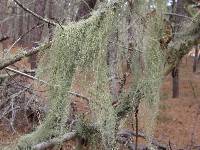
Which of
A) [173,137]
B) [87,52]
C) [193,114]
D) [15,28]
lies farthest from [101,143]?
[15,28]

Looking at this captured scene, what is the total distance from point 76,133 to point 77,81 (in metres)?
0.92

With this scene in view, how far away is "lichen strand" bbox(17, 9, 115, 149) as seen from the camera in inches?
91.4

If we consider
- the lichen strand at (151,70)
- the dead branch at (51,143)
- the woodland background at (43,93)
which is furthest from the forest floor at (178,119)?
the lichen strand at (151,70)

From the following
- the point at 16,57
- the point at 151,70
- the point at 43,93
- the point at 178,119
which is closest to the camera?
the point at 151,70

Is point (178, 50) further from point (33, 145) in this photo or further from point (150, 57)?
point (33, 145)

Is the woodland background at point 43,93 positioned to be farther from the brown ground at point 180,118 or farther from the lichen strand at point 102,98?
the lichen strand at point 102,98

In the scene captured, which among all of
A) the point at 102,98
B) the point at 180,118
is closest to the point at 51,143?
the point at 102,98

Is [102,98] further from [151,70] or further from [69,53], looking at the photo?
[151,70]

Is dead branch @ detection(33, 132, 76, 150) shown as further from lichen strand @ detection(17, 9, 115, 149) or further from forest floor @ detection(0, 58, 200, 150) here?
forest floor @ detection(0, 58, 200, 150)

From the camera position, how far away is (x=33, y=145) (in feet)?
10.1

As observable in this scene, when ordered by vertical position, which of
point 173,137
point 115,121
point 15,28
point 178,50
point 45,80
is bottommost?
point 173,137

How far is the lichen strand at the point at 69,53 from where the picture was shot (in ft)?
7.61

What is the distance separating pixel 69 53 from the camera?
2.35m

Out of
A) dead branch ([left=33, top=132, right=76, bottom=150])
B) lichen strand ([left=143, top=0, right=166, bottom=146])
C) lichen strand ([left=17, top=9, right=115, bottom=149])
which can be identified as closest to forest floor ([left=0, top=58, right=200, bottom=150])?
dead branch ([left=33, top=132, right=76, bottom=150])
